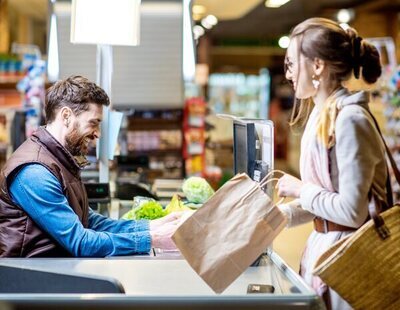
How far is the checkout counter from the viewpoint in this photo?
187 centimetres

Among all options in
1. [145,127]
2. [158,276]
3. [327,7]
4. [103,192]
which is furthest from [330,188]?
[327,7]

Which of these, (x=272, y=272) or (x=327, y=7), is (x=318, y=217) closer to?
(x=272, y=272)

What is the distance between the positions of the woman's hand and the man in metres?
0.61

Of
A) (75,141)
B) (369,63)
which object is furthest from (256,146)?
(75,141)

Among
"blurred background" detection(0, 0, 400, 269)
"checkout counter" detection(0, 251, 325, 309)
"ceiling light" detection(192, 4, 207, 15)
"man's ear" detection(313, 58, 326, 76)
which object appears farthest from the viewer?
"ceiling light" detection(192, 4, 207, 15)

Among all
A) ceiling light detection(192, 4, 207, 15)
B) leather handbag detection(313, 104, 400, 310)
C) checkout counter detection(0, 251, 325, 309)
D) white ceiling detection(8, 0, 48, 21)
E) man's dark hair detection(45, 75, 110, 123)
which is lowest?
checkout counter detection(0, 251, 325, 309)

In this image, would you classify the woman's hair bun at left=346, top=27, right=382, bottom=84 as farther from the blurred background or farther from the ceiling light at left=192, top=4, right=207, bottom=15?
the ceiling light at left=192, top=4, right=207, bottom=15

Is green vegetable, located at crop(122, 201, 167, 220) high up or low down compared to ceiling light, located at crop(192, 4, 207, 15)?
down

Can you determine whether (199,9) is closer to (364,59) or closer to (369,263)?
(364,59)

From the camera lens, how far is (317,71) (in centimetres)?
222

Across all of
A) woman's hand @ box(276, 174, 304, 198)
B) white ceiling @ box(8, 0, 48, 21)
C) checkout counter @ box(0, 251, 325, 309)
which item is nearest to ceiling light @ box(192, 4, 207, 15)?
white ceiling @ box(8, 0, 48, 21)

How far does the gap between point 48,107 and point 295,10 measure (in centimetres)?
1389

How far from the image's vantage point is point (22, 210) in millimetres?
2547

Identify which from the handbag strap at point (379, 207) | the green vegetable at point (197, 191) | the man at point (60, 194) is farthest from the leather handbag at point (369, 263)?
the green vegetable at point (197, 191)
